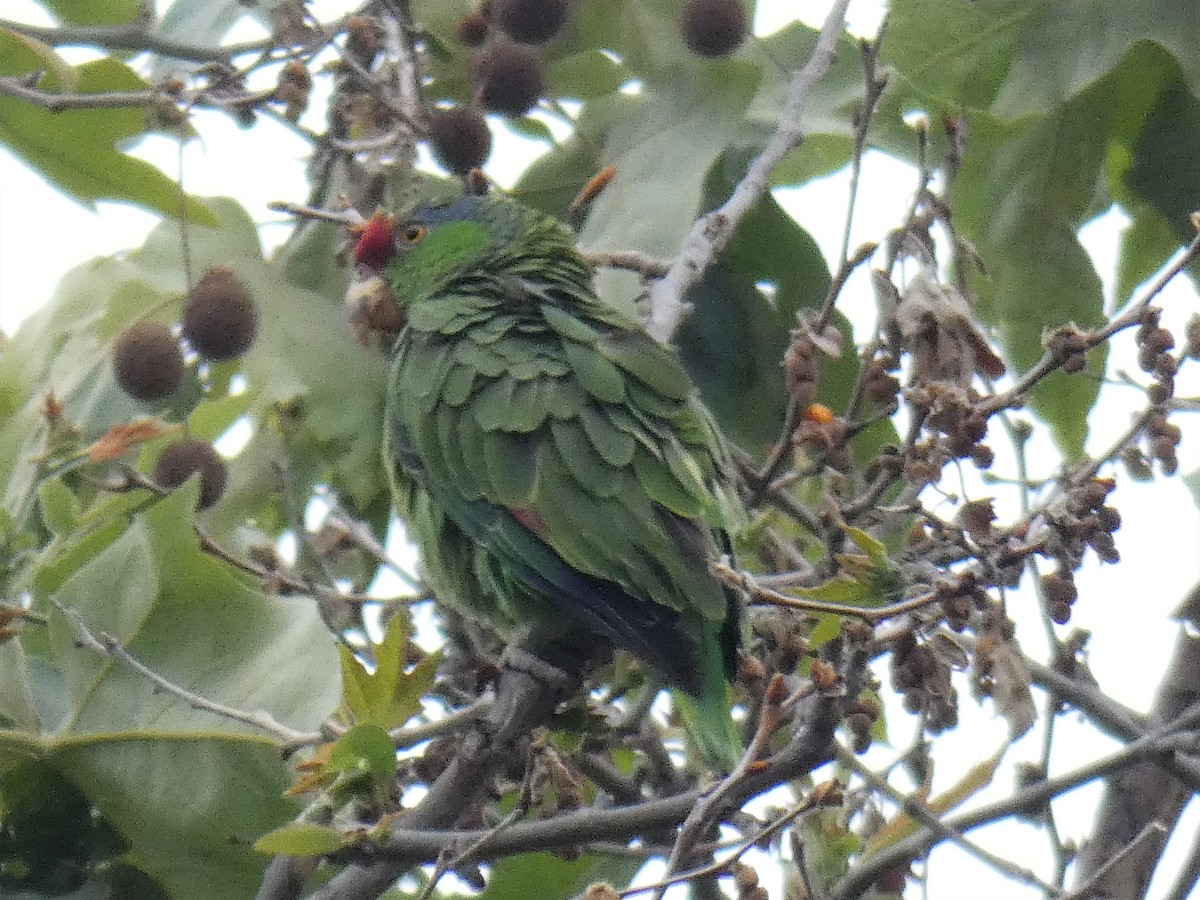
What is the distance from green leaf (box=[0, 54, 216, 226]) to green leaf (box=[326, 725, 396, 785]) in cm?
137

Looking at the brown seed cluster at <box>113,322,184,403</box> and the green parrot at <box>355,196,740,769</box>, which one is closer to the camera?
the green parrot at <box>355,196,740,769</box>

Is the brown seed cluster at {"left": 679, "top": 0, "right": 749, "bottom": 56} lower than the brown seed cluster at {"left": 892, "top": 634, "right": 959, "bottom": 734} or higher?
higher

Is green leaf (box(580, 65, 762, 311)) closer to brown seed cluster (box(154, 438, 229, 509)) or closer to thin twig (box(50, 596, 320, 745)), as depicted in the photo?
brown seed cluster (box(154, 438, 229, 509))

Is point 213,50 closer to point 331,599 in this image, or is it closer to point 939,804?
point 331,599

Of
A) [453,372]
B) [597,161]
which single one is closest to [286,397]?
[453,372]

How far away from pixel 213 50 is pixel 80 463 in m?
0.95

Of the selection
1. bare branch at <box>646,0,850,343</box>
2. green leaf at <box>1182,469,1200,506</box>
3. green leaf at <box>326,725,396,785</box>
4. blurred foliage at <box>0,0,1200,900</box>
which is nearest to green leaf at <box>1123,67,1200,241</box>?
blurred foliage at <box>0,0,1200,900</box>

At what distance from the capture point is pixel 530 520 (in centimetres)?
293

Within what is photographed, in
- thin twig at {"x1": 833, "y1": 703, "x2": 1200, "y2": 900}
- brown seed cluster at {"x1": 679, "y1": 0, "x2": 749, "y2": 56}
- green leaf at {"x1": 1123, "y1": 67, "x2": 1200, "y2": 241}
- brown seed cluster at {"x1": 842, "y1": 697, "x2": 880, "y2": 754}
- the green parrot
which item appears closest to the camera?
brown seed cluster at {"x1": 842, "y1": 697, "x2": 880, "y2": 754}

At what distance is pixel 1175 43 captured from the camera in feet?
10.2

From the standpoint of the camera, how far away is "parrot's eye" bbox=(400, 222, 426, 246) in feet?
12.0

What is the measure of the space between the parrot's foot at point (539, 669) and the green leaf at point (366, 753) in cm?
52

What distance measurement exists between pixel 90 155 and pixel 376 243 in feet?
1.98

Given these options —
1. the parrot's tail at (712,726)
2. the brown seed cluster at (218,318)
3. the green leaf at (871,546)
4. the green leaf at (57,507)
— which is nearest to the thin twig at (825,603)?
the green leaf at (871,546)
